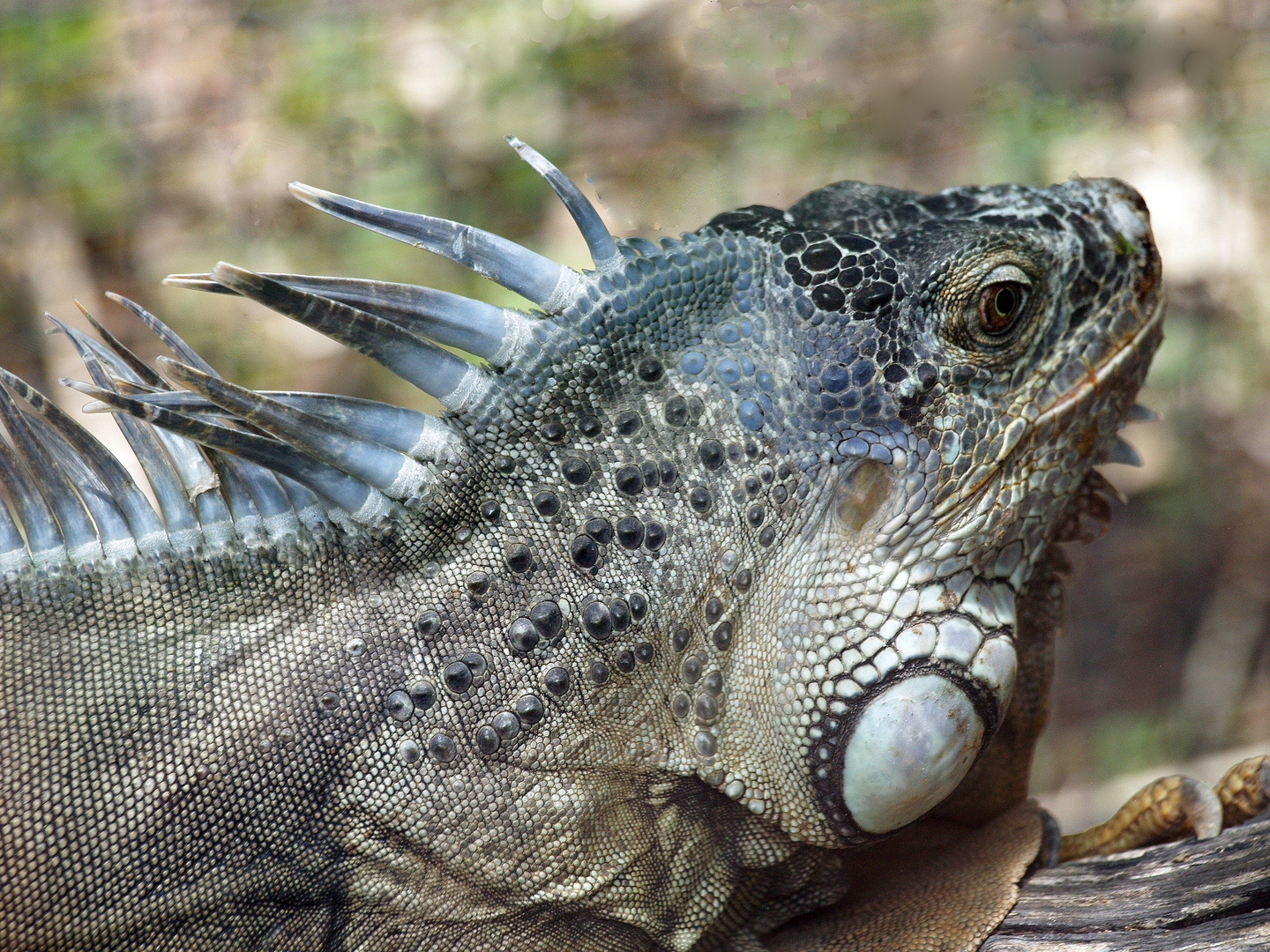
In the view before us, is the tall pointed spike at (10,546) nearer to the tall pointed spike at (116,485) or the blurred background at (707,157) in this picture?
the tall pointed spike at (116,485)

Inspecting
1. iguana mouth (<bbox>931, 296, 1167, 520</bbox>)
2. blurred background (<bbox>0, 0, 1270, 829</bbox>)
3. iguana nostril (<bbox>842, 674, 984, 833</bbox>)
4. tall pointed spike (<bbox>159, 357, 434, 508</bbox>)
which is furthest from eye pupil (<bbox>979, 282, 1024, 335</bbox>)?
blurred background (<bbox>0, 0, 1270, 829</bbox>)

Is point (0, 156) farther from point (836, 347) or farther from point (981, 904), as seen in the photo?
→ point (981, 904)

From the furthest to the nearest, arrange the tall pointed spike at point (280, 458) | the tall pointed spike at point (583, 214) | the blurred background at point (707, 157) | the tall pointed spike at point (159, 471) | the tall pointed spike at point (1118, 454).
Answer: the blurred background at point (707, 157) → the tall pointed spike at point (1118, 454) → the tall pointed spike at point (583, 214) → the tall pointed spike at point (159, 471) → the tall pointed spike at point (280, 458)

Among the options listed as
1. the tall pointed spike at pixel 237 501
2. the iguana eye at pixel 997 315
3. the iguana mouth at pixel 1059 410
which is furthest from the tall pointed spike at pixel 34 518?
the iguana eye at pixel 997 315

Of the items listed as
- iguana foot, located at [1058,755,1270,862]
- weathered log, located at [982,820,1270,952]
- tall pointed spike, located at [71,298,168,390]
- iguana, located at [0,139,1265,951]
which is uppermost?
tall pointed spike, located at [71,298,168,390]

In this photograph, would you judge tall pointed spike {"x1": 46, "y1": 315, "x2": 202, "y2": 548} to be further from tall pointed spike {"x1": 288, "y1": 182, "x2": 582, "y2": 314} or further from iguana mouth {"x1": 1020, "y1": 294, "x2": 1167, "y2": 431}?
iguana mouth {"x1": 1020, "y1": 294, "x2": 1167, "y2": 431}

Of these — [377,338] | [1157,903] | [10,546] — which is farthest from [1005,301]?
[10,546]

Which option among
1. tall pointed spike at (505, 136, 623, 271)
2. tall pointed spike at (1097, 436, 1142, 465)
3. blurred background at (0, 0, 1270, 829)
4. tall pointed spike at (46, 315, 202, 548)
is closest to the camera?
tall pointed spike at (46, 315, 202, 548)

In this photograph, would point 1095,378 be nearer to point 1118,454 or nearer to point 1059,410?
point 1059,410
